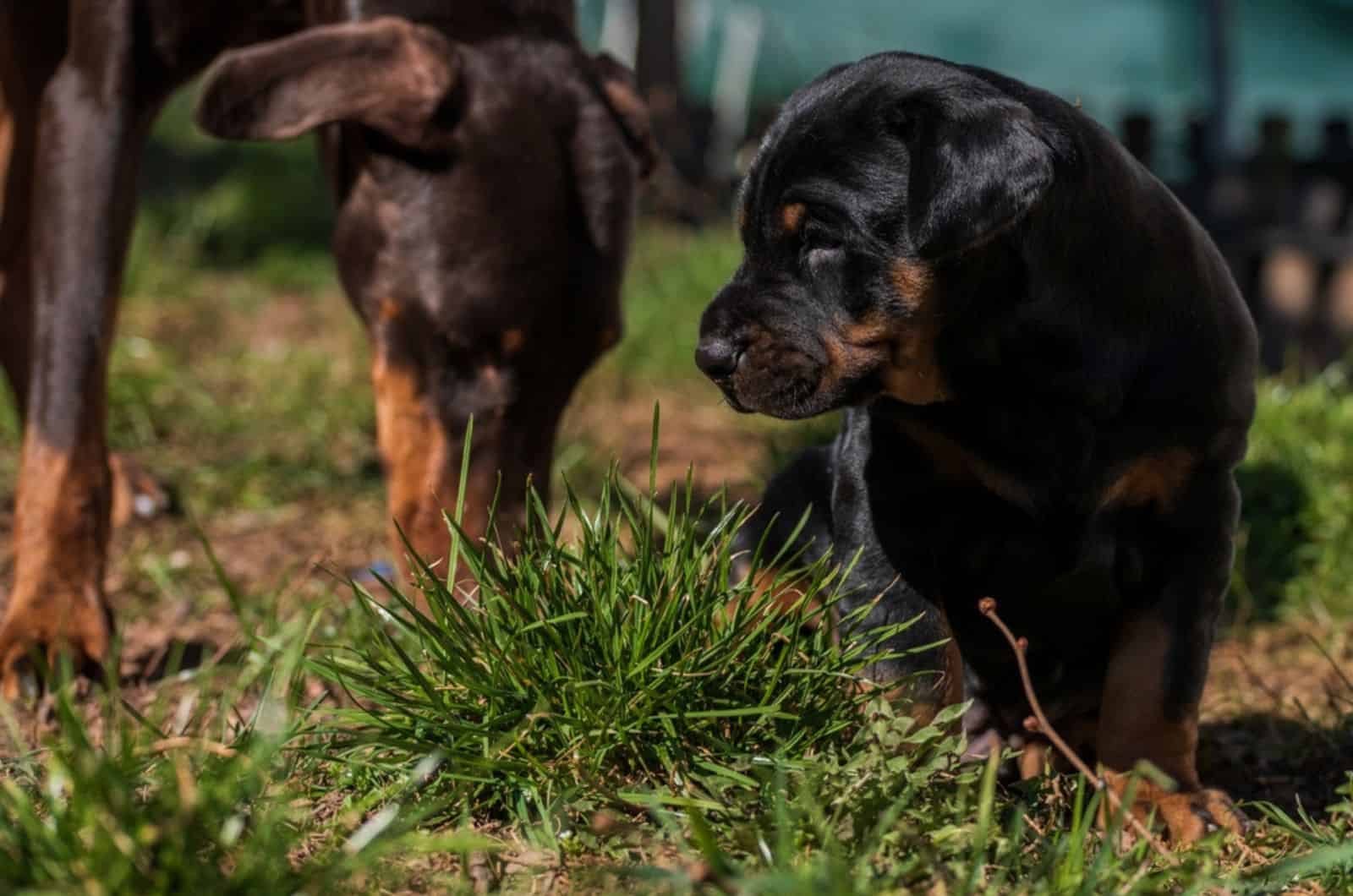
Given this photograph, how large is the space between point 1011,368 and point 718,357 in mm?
527

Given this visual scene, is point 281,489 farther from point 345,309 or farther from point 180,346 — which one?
point 345,309

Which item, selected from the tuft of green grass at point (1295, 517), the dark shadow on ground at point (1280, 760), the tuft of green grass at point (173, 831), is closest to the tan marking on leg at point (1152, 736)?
the dark shadow on ground at point (1280, 760)

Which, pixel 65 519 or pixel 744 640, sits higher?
pixel 744 640

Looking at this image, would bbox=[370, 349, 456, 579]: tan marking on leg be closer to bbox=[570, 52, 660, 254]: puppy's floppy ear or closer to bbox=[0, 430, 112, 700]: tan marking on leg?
bbox=[570, 52, 660, 254]: puppy's floppy ear

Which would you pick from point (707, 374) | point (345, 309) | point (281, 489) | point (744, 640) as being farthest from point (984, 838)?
point (345, 309)

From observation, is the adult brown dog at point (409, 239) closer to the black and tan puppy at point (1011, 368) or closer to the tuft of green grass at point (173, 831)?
the black and tan puppy at point (1011, 368)

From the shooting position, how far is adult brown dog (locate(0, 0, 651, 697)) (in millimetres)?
3787

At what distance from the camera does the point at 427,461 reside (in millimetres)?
3848

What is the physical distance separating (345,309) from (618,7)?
6306mm

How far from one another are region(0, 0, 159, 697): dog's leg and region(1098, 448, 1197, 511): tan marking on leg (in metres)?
2.17

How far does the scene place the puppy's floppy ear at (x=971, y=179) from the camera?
2.79 metres

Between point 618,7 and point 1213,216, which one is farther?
point 618,7

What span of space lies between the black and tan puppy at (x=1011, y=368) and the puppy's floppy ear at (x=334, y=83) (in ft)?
3.26

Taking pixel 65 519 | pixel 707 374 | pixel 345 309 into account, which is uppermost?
pixel 707 374
